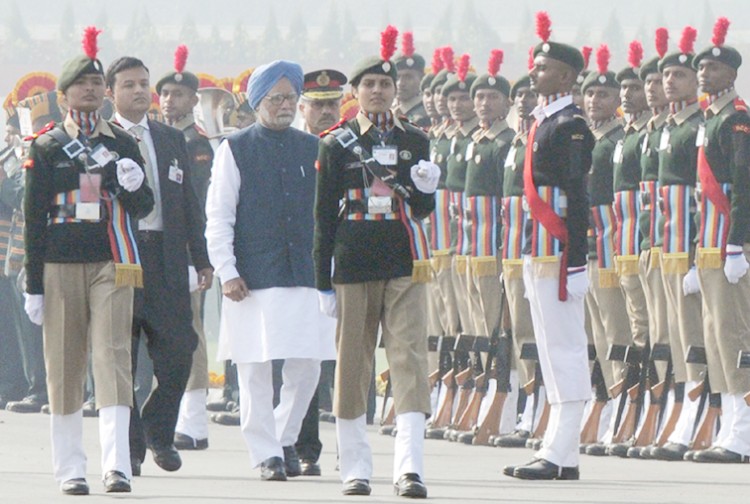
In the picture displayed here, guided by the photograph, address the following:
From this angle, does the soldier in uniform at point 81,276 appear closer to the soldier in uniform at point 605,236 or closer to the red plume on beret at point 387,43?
the red plume on beret at point 387,43

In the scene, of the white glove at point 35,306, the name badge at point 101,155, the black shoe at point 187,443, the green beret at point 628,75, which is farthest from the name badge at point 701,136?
the white glove at point 35,306

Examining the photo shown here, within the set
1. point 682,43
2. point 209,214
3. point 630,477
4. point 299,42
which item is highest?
point 299,42

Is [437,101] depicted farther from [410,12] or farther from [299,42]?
[410,12]

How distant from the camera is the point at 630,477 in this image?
1296cm

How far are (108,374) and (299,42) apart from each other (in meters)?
85.2

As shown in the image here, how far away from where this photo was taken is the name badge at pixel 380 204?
11.4m

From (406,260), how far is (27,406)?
9.09m

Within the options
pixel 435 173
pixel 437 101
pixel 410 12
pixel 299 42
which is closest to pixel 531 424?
pixel 437 101

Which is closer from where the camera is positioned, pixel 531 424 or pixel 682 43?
pixel 682 43

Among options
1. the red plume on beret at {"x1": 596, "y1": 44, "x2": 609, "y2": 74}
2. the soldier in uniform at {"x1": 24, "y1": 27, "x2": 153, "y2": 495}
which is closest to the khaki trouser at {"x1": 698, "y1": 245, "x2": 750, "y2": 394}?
the red plume on beret at {"x1": 596, "y1": 44, "x2": 609, "y2": 74}

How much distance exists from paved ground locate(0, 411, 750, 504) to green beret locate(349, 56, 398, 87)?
6.61ft

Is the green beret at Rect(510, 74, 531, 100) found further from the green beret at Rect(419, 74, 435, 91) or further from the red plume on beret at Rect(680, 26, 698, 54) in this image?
the green beret at Rect(419, 74, 435, 91)

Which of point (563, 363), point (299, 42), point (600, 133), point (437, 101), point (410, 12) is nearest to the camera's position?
point (563, 363)

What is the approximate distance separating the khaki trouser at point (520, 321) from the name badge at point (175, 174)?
244 centimetres
